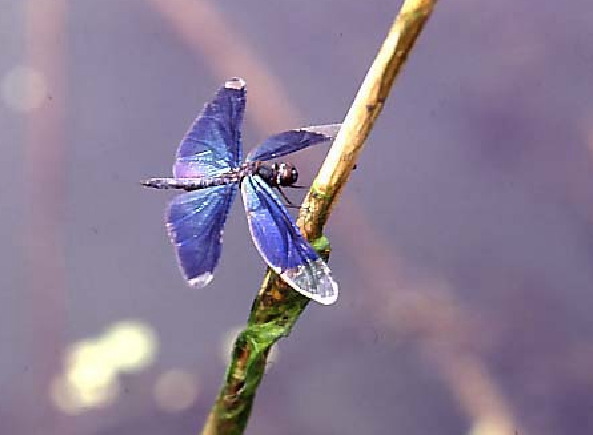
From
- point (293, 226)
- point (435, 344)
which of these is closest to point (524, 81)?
point (435, 344)

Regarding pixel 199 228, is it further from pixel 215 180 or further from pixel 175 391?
pixel 175 391

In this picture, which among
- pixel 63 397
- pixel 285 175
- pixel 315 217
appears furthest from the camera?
pixel 63 397

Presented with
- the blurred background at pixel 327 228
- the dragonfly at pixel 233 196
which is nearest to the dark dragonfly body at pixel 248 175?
the dragonfly at pixel 233 196

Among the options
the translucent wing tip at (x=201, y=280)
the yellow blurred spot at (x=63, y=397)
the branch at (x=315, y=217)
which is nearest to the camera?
A: the branch at (x=315, y=217)

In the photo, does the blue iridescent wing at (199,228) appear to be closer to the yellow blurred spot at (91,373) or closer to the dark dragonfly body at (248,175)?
the dark dragonfly body at (248,175)

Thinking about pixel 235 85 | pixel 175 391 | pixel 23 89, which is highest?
pixel 235 85

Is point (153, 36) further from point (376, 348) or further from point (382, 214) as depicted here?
point (376, 348)

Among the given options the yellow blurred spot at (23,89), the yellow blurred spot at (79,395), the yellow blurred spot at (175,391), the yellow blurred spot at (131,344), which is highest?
the yellow blurred spot at (23,89)

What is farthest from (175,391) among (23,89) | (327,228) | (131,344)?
(23,89)

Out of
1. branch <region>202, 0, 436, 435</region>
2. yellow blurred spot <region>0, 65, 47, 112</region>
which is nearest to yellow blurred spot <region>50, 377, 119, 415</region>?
yellow blurred spot <region>0, 65, 47, 112</region>
